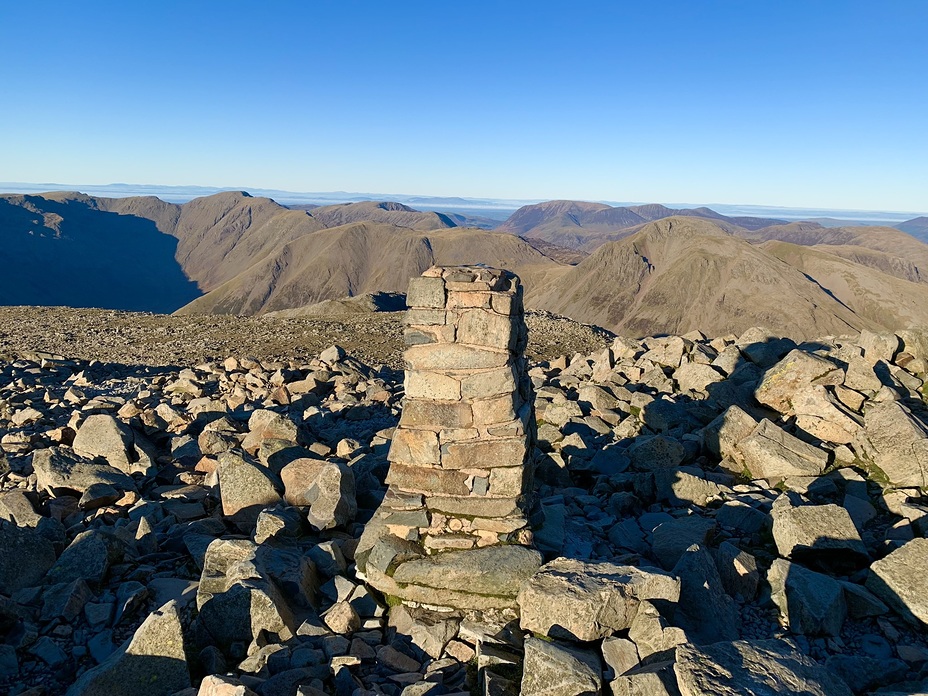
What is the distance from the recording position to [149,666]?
193 inches

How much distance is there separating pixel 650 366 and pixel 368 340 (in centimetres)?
1407

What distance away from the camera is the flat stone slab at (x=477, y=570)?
5.88 meters

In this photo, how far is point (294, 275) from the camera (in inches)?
5802

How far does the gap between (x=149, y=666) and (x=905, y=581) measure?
752 centimetres

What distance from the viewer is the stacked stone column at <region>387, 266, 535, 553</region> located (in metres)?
6.22

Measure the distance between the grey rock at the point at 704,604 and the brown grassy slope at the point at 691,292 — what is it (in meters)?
85.5

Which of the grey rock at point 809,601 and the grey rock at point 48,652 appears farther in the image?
the grey rock at point 809,601

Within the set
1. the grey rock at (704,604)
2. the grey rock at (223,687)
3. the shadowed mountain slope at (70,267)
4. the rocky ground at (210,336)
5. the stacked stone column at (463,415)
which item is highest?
the stacked stone column at (463,415)

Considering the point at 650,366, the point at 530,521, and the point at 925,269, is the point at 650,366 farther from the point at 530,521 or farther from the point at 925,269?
the point at 925,269

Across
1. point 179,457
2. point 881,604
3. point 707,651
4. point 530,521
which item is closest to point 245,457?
point 179,457

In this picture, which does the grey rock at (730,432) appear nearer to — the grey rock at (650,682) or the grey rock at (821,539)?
the grey rock at (821,539)

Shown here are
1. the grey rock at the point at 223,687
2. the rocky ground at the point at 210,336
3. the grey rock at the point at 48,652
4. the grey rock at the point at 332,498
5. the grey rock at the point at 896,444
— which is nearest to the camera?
the grey rock at the point at 223,687

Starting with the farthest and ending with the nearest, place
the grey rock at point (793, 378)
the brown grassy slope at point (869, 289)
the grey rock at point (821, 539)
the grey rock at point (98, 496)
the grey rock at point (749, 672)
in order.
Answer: the brown grassy slope at point (869, 289) < the grey rock at point (793, 378) < the grey rock at point (98, 496) < the grey rock at point (821, 539) < the grey rock at point (749, 672)

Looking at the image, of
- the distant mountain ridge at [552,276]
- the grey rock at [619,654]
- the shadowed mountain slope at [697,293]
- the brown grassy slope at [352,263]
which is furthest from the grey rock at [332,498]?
the brown grassy slope at [352,263]
